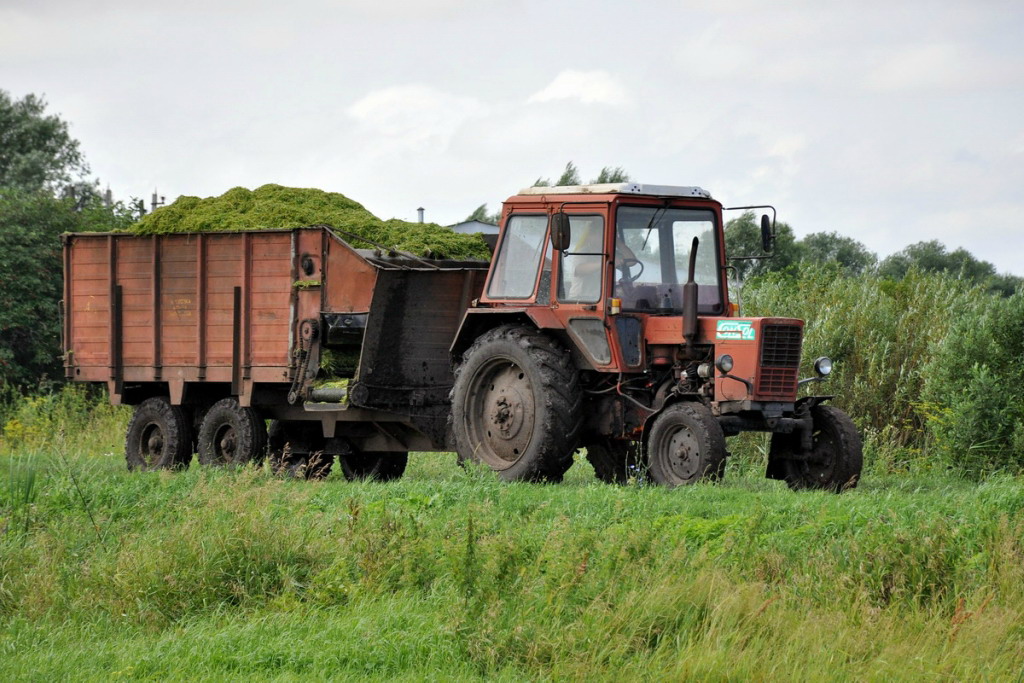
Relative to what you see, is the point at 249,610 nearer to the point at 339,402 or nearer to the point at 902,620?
the point at 902,620

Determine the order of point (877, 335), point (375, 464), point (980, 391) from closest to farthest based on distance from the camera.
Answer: point (980, 391), point (375, 464), point (877, 335)

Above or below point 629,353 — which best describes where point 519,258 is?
above

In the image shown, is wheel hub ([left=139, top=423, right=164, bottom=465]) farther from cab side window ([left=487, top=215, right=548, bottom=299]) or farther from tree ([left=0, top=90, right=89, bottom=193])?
tree ([left=0, top=90, right=89, bottom=193])

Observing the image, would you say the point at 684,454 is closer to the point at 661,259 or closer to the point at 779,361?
the point at 779,361

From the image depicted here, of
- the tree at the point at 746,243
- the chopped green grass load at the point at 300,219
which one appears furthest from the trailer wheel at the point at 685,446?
the tree at the point at 746,243

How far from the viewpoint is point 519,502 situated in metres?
10.2

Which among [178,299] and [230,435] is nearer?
[230,435]

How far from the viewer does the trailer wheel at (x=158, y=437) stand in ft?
50.5

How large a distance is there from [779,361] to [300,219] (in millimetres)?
5840

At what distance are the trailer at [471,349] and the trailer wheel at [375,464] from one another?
0.03 m

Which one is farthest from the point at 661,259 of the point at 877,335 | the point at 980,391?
the point at 877,335

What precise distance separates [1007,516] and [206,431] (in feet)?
28.9

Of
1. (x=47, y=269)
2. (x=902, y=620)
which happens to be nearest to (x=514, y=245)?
(x=902, y=620)

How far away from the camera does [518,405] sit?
12.3m
